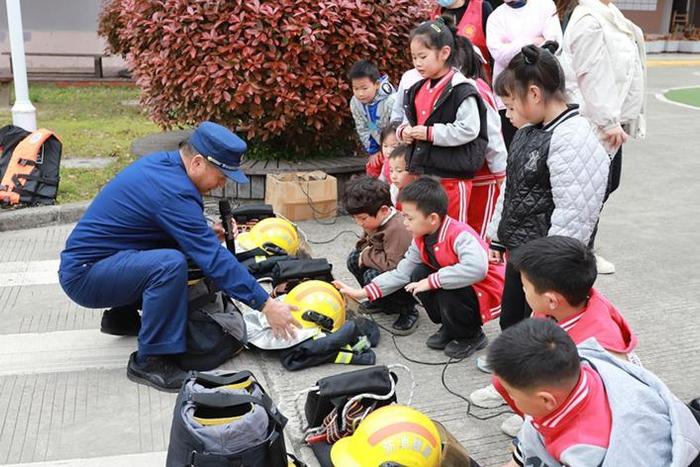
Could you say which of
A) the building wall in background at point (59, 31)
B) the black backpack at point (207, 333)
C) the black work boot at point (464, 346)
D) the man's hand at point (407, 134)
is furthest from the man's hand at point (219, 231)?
the building wall in background at point (59, 31)

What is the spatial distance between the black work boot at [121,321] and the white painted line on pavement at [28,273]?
119 centimetres

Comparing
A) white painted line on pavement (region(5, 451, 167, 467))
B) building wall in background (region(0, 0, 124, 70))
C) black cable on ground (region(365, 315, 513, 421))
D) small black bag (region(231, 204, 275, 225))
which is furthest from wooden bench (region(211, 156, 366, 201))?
building wall in background (region(0, 0, 124, 70))

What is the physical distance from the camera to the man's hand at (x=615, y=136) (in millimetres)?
4863

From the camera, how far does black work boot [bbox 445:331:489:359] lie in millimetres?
4289

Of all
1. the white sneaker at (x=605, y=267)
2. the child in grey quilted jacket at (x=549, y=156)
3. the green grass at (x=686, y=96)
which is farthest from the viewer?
the green grass at (x=686, y=96)

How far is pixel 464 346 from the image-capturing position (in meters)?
4.32

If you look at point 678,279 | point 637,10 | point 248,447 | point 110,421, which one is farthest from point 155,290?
point 637,10

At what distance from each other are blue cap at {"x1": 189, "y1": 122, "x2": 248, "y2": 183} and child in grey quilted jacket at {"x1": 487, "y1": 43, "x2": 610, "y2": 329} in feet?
4.28

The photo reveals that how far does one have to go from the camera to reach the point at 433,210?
161 inches

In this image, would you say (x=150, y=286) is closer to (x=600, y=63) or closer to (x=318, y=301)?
(x=318, y=301)

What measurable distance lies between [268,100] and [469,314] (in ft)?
10.6

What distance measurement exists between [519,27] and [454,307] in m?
2.48

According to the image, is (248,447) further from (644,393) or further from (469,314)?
(469,314)

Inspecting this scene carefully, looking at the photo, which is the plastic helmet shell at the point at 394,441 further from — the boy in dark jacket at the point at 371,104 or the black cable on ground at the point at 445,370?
the boy in dark jacket at the point at 371,104
